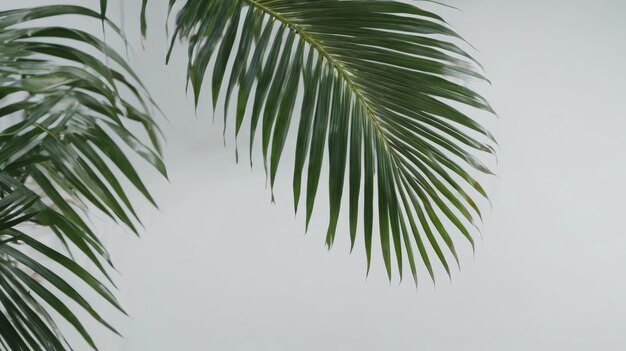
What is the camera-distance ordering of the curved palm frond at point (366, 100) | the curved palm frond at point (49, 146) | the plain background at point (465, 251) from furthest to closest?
the plain background at point (465, 251) → the curved palm frond at point (366, 100) → the curved palm frond at point (49, 146)

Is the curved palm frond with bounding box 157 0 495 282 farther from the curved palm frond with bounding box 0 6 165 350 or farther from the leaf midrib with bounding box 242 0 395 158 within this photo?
the curved palm frond with bounding box 0 6 165 350

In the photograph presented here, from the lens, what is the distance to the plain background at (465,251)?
2.16 metres

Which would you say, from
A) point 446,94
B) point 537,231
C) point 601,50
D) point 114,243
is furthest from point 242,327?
point 446,94

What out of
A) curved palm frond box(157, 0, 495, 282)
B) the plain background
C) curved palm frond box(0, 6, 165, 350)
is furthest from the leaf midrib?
the plain background

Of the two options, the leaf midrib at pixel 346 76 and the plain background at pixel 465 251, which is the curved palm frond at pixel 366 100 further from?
the plain background at pixel 465 251

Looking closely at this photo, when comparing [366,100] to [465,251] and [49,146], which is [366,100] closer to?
[49,146]

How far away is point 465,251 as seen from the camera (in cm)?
217

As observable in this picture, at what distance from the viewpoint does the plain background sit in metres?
2.16

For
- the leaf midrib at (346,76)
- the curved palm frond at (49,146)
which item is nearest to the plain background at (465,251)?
the leaf midrib at (346,76)

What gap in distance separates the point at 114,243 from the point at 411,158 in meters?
1.59

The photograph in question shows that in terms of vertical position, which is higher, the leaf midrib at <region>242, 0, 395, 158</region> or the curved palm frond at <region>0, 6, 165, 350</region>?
the leaf midrib at <region>242, 0, 395, 158</region>

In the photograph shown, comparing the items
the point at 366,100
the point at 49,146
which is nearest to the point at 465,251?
the point at 366,100

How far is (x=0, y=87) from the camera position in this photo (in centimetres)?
49

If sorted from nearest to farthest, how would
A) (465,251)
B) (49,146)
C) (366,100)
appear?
1. (49,146)
2. (366,100)
3. (465,251)
